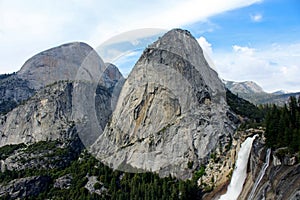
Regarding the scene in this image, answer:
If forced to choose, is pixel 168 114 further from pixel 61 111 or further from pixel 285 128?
pixel 61 111

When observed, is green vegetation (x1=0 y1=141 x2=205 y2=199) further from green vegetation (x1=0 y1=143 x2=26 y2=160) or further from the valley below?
green vegetation (x1=0 y1=143 x2=26 y2=160)

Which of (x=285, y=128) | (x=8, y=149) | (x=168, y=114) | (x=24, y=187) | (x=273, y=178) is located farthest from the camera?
(x=8, y=149)

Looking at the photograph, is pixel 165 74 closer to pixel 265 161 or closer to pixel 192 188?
pixel 192 188

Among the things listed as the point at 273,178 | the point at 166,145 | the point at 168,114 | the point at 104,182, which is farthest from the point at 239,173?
the point at 104,182

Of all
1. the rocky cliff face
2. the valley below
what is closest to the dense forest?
the valley below

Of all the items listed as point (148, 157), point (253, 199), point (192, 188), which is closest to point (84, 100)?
point (148, 157)
